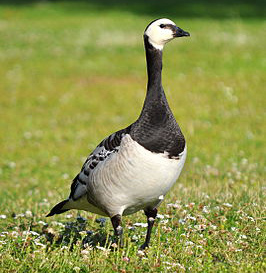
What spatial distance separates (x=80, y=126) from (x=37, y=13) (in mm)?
32737

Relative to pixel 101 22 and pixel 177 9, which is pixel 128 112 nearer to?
pixel 101 22

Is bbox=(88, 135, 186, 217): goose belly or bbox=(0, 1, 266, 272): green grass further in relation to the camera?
bbox=(0, 1, 266, 272): green grass

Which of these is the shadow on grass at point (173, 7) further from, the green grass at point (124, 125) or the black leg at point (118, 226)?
the black leg at point (118, 226)

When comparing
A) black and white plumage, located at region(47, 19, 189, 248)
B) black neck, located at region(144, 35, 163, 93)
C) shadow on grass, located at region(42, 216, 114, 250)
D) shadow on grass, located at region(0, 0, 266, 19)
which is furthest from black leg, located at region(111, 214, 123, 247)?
shadow on grass, located at region(0, 0, 266, 19)

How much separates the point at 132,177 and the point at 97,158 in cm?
70

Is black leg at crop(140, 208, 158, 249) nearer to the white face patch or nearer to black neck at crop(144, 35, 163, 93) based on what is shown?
black neck at crop(144, 35, 163, 93)

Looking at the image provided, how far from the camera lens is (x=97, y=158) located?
580 cm

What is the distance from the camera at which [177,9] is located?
46062 mm

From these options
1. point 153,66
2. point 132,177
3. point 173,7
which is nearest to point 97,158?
point 132,177

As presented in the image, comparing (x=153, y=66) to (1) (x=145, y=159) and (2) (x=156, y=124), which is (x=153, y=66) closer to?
(2) (x=156, y=124)

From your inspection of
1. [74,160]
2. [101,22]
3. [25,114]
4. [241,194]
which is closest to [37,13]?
[101,22]

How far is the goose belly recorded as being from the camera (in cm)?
521

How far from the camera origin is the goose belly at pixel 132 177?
5.21m


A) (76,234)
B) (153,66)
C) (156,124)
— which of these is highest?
(153,66)
